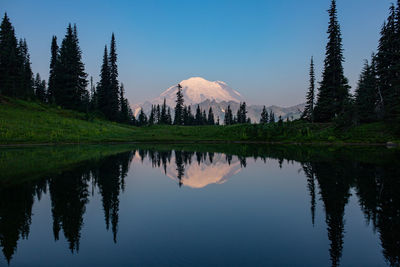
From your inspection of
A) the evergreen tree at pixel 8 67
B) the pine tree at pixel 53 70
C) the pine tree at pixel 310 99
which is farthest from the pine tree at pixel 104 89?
the pine tree at pixel 310 99

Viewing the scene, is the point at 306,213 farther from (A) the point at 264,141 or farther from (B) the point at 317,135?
(A) the point at 264,141

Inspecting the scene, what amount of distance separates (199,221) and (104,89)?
79.2 m

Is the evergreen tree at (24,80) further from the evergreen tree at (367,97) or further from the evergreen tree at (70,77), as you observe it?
the evergreen tree at (367,97)

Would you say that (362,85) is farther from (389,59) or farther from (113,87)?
(113,87)

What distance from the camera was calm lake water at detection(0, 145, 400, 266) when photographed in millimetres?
6832

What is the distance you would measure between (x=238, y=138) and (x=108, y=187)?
47.7m

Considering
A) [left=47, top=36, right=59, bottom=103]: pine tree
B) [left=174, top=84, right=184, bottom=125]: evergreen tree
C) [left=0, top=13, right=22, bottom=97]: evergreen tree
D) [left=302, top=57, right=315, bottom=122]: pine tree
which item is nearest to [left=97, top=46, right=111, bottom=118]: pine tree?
[left=47, top=36, right=59, bottom=103]: pine tree

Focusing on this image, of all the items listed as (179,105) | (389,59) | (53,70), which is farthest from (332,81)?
(53,70)

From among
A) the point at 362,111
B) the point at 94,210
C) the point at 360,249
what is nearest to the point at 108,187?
the point at 94,210

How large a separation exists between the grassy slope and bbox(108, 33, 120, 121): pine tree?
1406 cm

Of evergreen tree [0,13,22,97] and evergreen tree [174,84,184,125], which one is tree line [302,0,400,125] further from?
evergreen tree [0,13,22,97]

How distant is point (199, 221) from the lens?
946cm

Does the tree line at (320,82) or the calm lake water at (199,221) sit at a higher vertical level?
the tree line at (320,82)

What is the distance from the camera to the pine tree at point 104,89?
78.8 m
